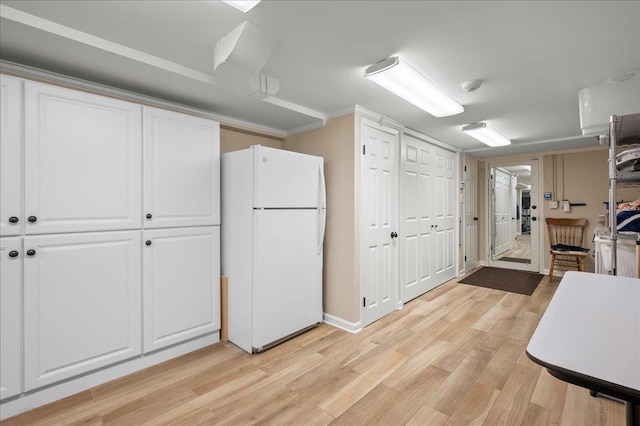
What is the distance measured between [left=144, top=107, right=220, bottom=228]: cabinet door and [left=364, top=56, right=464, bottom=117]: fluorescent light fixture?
1.51m

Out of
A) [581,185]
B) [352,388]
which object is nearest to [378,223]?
[352,388]

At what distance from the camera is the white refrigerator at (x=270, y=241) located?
2475 millimetres

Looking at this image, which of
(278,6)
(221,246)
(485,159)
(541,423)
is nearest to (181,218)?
(221,246)

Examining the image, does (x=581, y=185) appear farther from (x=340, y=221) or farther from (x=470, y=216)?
(x=340, y=221)

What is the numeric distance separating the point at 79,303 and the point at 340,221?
218 cm

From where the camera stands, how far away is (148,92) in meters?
2.38

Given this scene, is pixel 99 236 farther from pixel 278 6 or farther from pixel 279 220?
pixel 278 6

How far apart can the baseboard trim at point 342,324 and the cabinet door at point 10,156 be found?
2.55 m

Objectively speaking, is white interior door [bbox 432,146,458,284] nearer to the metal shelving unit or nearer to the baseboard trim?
the baseboard trim

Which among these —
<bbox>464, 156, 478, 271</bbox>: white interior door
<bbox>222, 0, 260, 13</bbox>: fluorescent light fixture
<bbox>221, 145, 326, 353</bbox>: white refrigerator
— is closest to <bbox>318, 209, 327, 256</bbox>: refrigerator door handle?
<bbox>221, 145, 326, 353</bbox>: white refrigerator

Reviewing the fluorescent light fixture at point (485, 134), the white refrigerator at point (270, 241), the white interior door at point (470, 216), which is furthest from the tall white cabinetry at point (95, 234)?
the white interior door at point (470, 216)

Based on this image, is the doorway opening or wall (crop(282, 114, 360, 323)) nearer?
wall (crop(282, 114, 360, 323))

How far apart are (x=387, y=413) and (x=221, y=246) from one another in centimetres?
193

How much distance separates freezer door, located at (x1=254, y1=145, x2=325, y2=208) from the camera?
2.47 m
